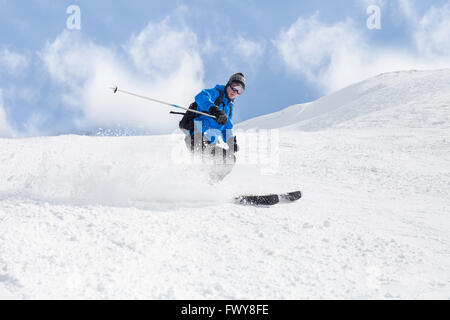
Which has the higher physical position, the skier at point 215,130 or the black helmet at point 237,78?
the black helmet at point 237,78

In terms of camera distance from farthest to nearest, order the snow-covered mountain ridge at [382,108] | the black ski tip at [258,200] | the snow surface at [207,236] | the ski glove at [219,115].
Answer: the snow-covered mountain ridge at [382,108], the ski glove at [219,115], the black ski tip at [258,200], the snow surface at [207,236]

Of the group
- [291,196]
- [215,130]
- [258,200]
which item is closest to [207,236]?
[258,200]

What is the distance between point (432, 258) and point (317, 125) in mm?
25358

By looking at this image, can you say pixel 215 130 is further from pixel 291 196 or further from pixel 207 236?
pixel 207 236

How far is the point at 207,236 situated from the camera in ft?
12.1

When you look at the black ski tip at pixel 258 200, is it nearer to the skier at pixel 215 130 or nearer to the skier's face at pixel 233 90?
the skier at pixel 215 130

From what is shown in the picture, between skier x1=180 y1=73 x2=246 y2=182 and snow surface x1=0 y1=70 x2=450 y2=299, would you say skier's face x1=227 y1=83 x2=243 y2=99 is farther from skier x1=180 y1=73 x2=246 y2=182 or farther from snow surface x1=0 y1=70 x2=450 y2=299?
snow surface x1=0 y1=70 x2=450 y2=299

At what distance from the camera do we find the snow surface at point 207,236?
2781 millimetres

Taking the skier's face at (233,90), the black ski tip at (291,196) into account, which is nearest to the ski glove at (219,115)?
the skier's face at (233,90)

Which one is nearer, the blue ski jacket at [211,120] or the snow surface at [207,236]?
the snow surface at [207,236]

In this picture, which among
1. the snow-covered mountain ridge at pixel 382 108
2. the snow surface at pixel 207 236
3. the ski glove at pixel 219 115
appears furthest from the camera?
the snow-covered mountain ridge at pixel 382 108
